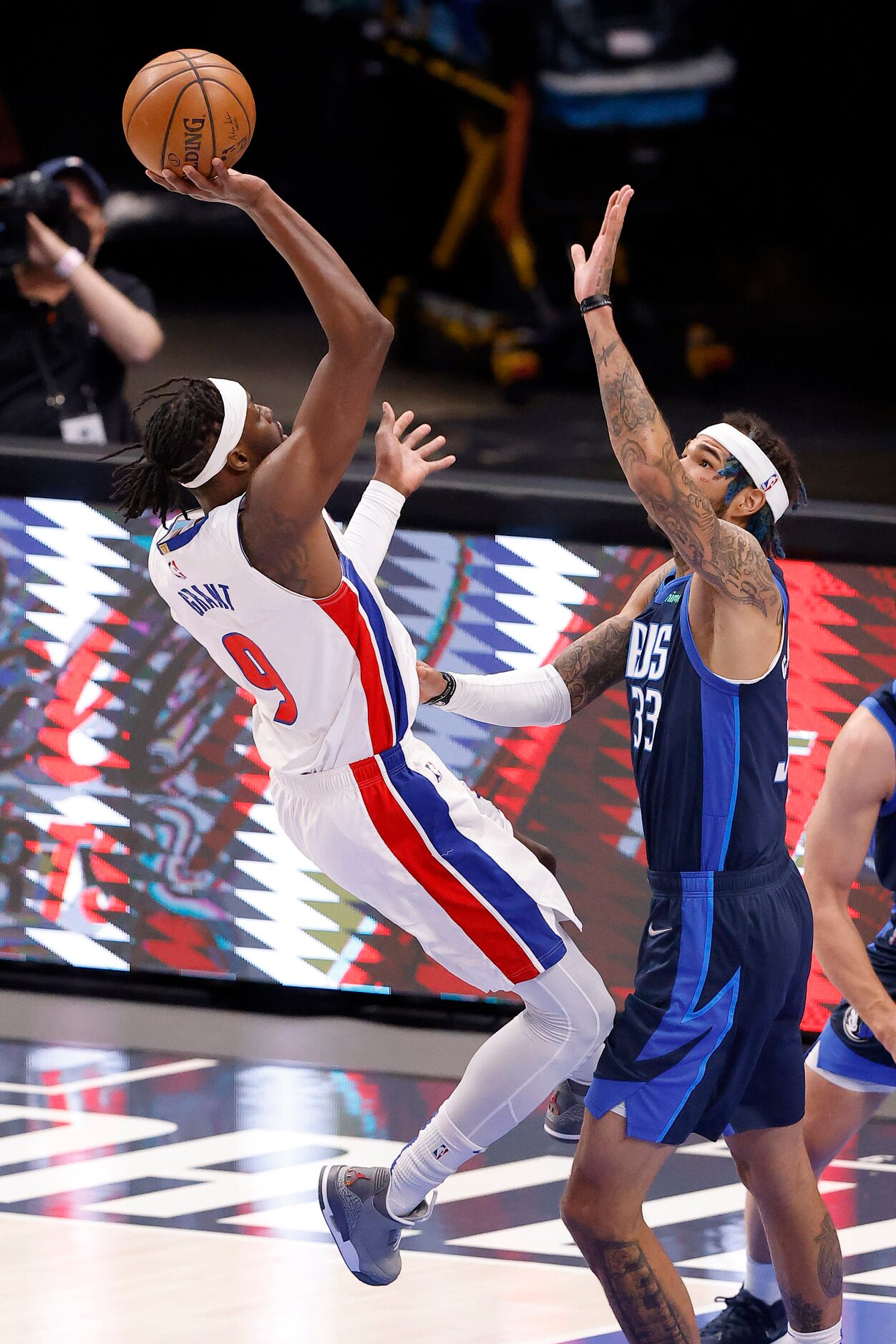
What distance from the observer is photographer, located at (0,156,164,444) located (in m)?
7.09

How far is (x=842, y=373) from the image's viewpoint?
47.5 ft

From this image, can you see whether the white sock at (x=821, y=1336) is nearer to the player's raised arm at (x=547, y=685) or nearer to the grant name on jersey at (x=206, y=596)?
the player's raised arm at (x=547, y=685)

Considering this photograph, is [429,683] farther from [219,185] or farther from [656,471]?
[219,185]

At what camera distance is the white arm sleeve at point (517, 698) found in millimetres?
4457

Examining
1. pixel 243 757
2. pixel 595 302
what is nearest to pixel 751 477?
pixel 595 302

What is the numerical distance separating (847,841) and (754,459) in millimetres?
882

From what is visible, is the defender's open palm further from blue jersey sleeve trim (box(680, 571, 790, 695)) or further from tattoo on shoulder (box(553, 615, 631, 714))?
tattoo on shoulder (box(553, 615, 631, 714))

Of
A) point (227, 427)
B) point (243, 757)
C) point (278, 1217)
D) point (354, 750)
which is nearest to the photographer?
point (227, 427)

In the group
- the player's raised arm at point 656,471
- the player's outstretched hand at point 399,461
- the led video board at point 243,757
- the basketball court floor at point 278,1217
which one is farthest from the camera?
the led video board at point 243,757

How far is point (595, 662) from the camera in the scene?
450 cm

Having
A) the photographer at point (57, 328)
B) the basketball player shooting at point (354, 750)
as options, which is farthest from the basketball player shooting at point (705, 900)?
the photographer at point (57, 328)

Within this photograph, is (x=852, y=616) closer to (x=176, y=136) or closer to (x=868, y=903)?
(x=868, y=903)

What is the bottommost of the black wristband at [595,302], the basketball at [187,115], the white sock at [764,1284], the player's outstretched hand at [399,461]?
the white sock at [764,1284]

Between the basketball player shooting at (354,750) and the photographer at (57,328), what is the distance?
288 cm
